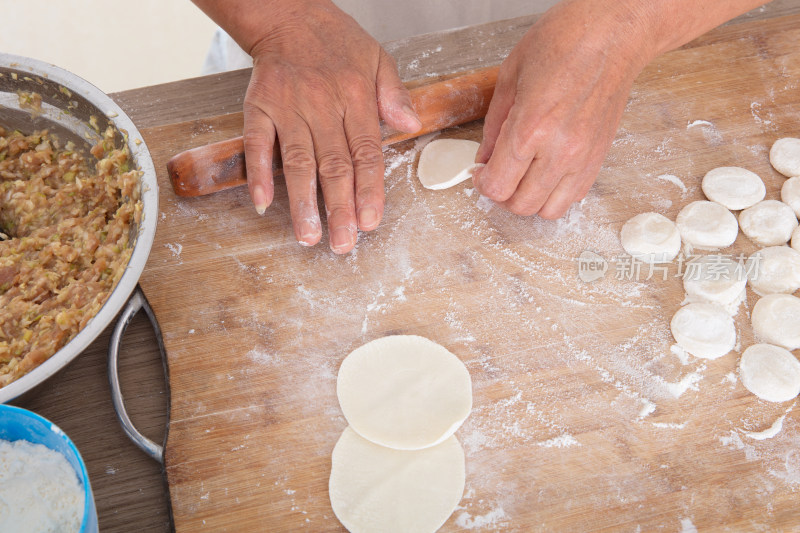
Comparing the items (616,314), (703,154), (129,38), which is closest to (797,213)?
(703,154)

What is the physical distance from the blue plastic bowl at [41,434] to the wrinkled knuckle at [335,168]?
0.84 meters

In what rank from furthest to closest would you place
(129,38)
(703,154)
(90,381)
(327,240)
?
(129,38) < (703,154) < (327,240) < (90,381)

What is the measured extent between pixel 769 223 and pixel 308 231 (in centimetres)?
121

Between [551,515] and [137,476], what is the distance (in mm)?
884

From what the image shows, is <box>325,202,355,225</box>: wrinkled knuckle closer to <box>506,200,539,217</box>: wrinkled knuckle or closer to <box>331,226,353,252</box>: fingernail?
<box>331,226,353,252</box>: fingernail

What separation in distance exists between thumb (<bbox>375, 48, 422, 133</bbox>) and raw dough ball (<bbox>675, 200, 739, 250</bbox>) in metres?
0.76

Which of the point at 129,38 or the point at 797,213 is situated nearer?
the point at 797,213

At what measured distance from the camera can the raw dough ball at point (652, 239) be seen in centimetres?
159

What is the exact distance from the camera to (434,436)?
132cm

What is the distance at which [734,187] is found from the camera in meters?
1.68

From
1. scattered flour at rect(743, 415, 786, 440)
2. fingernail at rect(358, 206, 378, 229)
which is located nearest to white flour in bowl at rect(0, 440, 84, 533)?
fingernail at rect(358, 206, 378, 229)

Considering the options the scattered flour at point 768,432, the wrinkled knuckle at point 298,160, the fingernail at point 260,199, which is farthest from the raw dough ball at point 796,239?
the fingernail at point 260,199

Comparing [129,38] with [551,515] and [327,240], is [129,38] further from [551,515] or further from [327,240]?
[551,515]

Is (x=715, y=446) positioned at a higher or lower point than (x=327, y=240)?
lower
